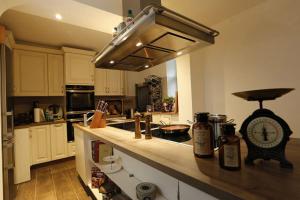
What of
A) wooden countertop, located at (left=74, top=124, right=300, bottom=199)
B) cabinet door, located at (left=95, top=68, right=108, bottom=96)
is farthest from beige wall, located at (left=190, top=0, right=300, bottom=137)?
cabinet door, located at (left=95, top=68, right=108, bottom=96)

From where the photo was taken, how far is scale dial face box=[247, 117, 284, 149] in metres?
→ 0.63

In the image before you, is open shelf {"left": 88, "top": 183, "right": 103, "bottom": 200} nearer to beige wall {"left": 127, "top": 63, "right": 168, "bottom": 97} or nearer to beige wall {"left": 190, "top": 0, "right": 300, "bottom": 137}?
beige wall {"left": 190, "top": 0, "right": 300, "bottom": 137}

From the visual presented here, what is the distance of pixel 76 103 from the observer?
11.2 ft

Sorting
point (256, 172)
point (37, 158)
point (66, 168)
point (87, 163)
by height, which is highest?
point (256, 172)

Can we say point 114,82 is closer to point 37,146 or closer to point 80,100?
point 80,100

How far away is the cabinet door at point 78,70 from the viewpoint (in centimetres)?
335

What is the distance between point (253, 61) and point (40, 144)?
144 inches

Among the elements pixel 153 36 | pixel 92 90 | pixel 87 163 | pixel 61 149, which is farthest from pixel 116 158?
pixel 92 90

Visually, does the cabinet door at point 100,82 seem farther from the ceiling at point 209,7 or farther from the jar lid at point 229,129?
the jar lid at point 229,129

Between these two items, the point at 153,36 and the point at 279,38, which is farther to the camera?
the point at 279,38

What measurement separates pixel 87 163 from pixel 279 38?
2.76 meters

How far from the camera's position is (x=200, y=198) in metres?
0.66

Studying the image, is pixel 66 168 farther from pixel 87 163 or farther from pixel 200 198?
pixel 200 198

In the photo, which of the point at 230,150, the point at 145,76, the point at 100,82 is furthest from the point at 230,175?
the point at 145,76
